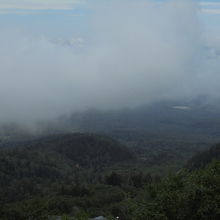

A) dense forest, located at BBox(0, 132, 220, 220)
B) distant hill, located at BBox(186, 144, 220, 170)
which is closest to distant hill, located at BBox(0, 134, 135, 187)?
dense forest, located at BBox(0, 132, 220, 220)

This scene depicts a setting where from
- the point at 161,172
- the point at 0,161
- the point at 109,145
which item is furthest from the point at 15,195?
the point at 109,145

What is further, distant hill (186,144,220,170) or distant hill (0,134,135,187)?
distant hill (0,134,135,187)

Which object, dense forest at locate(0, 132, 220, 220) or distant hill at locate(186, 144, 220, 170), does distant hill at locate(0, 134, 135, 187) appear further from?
distant hill at locate(186, 144, 220, 170)

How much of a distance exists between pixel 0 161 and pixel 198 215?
84.5 meters

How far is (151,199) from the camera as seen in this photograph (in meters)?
21.4

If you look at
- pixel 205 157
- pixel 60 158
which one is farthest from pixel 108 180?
pixel 60 158

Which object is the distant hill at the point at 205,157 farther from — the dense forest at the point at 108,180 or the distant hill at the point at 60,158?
the distant hill at the point at 60,158

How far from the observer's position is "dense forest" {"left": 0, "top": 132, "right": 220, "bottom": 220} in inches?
776

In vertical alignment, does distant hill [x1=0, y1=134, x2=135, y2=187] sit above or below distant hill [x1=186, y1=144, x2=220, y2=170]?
below

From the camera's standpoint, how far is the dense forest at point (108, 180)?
1972 cm

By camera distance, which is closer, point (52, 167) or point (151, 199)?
point (151, 199)

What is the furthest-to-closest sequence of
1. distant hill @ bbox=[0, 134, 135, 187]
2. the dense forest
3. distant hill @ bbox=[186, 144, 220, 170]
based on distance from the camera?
distant hill @ bbox=[0, 134, 135, 187] < distant hill @ bbox=[186, 144, 220, 170] < the dense forest

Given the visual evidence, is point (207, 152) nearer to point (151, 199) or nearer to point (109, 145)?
point (109, 145)

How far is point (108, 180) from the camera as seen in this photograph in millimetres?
76500
